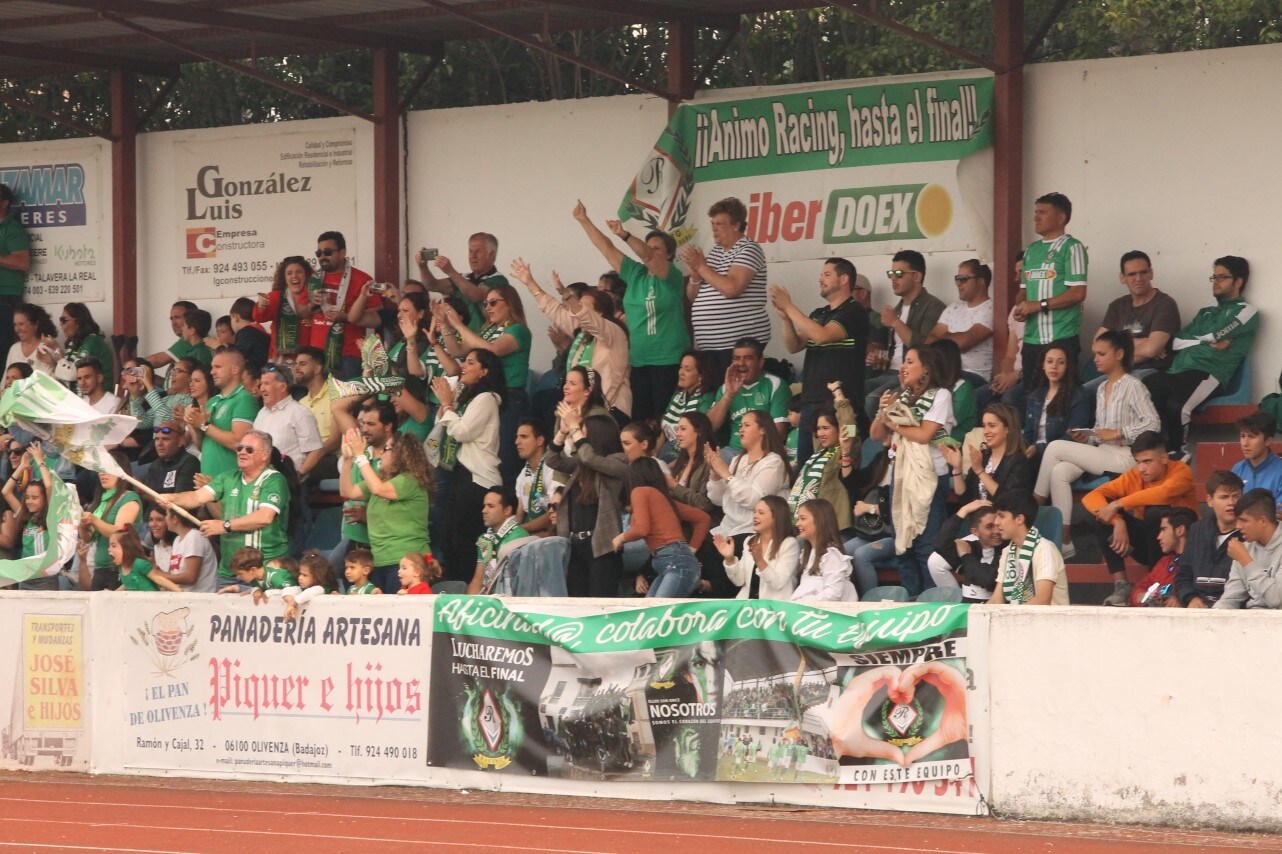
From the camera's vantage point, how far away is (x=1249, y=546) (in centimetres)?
1092

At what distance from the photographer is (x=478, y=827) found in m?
11.0

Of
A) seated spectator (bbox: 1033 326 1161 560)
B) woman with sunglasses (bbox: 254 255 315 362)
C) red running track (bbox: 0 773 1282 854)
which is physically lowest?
red running track (bbox: 0 773 1282 854)

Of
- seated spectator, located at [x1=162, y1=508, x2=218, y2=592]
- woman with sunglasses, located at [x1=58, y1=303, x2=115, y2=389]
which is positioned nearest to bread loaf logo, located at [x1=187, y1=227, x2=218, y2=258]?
woman with sunglasses, located at [x1=58, y1=303, x2=115, y2=389]

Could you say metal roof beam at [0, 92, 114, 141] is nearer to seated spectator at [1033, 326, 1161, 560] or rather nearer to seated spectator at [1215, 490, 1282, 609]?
seated spectator at [1033, 326, 1161, 560]

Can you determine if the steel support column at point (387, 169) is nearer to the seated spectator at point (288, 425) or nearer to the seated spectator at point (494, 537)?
the seated spectator at point (288, 425)

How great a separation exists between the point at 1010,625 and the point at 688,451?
4043 mm

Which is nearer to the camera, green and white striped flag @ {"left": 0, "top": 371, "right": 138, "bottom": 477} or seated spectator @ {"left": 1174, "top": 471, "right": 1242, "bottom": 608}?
seated spectator @ {"left": 1174, "top": 471, "right": 1242, "bottom": 608}

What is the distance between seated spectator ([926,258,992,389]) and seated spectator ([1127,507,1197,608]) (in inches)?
133

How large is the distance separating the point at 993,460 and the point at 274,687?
201 inches

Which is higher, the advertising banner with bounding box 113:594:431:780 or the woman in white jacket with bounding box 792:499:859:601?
the woman in white jacket with bounding box 792:499:859:601

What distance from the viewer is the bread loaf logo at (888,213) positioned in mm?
16031

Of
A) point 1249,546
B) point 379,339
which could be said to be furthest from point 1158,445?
point 379,339

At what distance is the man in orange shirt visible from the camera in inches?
493

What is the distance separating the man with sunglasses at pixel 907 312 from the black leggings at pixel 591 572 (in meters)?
2.85
